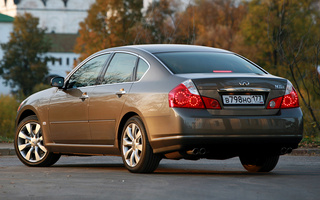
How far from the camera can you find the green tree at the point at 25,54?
96.3 m

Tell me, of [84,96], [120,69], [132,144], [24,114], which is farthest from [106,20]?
[132,144]

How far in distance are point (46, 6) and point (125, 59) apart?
147370 mm

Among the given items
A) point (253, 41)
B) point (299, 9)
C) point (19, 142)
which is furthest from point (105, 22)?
point (19, 142)

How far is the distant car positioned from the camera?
26.9ft

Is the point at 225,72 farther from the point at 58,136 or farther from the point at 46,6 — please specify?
the point at 46,6

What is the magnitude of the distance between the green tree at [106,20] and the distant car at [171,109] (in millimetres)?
57204

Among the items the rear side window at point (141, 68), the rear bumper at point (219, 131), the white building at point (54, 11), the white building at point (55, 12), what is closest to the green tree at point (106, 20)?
the rear side window at point (141, 68)

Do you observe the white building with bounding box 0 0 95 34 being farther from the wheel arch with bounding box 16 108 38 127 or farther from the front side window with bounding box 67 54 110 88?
the front side window with bounding box 67 54 110 88

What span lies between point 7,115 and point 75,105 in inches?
1495

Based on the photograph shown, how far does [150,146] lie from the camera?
339 inches

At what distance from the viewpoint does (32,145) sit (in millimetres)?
10688

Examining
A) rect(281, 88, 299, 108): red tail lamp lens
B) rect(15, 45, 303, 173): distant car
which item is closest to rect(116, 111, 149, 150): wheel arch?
rect(15, 45, 303, 173): distant car

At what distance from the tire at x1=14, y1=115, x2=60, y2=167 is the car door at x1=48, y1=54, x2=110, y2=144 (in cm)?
41

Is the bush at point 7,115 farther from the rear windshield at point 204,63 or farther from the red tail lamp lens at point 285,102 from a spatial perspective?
the red tail lamp lens at point 285,102
